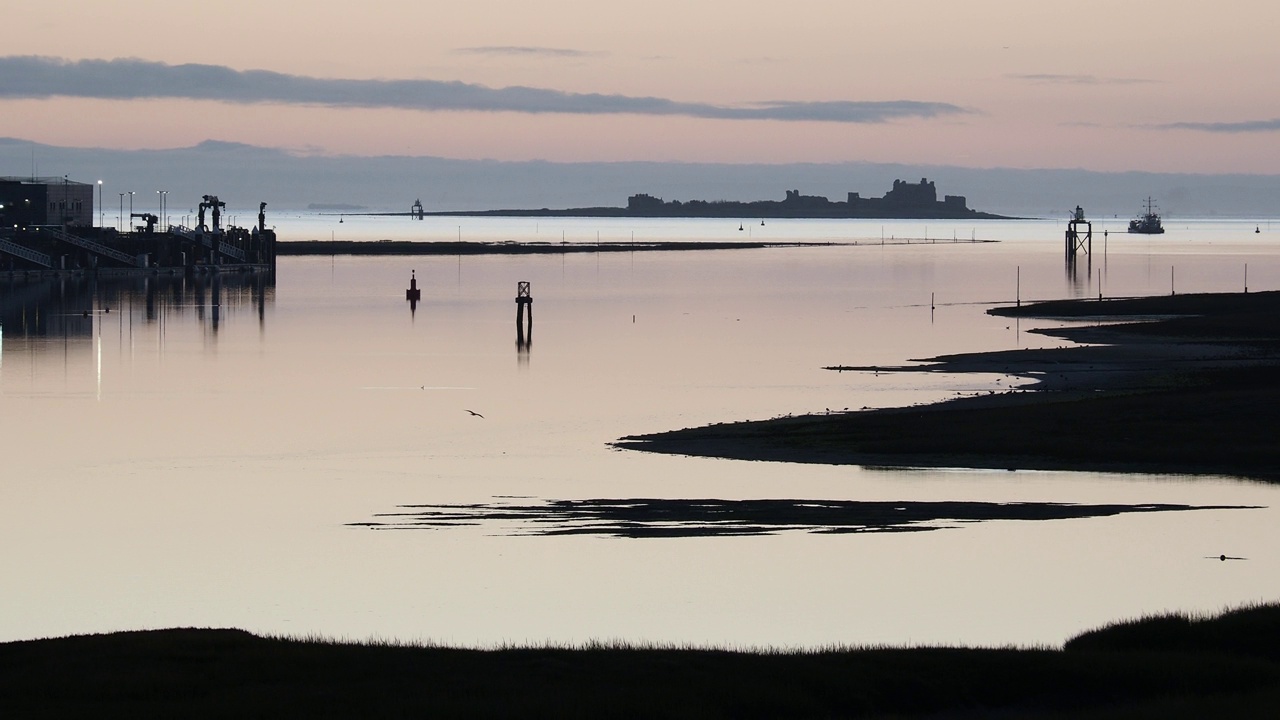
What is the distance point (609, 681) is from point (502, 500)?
19491mm

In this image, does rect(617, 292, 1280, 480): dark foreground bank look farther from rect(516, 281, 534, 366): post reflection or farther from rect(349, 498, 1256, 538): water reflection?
rect(516, 281, 534, 366): post reflection

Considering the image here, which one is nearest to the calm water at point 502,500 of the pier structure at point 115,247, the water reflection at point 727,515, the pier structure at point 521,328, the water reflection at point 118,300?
the water reflection at point 727,515

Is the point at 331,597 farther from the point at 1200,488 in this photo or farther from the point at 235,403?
the point at 235,403

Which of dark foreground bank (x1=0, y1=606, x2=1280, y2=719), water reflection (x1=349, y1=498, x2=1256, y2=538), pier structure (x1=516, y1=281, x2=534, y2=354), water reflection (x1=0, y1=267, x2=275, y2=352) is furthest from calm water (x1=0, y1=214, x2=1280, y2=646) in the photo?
water reflection (x1=0, y1=267, x2=275, y2=352)

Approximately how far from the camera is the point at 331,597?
27.2m

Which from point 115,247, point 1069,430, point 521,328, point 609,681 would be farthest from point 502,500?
point 115,247

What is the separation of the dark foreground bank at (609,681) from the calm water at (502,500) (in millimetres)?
6307

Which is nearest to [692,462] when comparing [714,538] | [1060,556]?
[714,538]

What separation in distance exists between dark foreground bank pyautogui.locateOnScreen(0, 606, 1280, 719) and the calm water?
6307 mm

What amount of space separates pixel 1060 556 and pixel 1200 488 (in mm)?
8225

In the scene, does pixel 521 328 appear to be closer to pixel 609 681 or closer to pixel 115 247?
pixel 609 681

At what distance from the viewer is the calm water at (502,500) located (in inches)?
1032

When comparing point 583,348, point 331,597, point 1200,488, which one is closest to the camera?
point 331,597

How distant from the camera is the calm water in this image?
86.0ft
